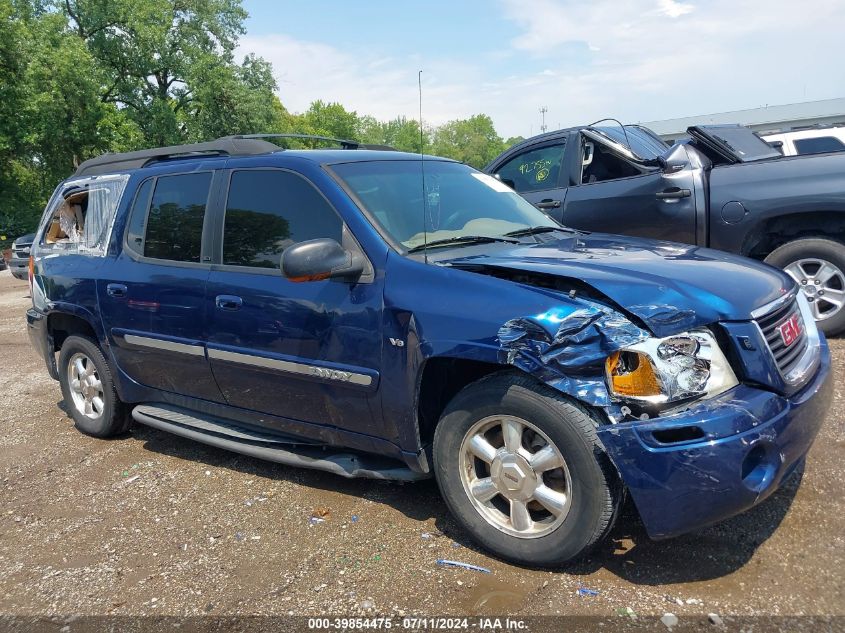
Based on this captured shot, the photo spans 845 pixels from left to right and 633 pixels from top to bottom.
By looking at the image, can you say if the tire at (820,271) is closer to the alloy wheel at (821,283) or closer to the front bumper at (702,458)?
the alloy wheel at (821,283)

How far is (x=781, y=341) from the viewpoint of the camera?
275cm

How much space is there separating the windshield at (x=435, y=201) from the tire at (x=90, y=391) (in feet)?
8.06

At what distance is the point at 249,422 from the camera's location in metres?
3.83

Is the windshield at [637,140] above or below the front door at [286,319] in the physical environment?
above

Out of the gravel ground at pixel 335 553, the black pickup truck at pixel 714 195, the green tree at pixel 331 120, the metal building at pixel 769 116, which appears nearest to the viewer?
the gravel ground at pixel 335 553

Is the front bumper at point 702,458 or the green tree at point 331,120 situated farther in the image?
the green tree at point 331,120

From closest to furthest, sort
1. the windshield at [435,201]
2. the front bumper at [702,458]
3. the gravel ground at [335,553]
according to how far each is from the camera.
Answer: the front bumper at [702,458] → the gravel ground at [335,553] → the windshield at [435,201]

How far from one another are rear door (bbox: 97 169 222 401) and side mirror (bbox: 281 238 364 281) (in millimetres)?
1030

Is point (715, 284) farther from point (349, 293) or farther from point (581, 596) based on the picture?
point (349, 293)

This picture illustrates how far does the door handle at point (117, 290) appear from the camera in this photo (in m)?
4.29

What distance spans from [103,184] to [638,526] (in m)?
4.18

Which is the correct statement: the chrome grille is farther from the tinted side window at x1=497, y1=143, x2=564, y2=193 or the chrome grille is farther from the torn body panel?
the tinted side window at x1=497, y1=143, x2=564, y2=193

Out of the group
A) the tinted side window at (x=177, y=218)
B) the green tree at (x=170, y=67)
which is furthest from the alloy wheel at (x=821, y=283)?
the green tree at (x=170, y=67)

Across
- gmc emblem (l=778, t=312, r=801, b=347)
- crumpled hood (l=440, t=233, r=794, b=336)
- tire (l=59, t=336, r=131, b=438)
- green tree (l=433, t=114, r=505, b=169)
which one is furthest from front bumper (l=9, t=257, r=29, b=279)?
green tree (l=433, t=114, r=505, b=169)
